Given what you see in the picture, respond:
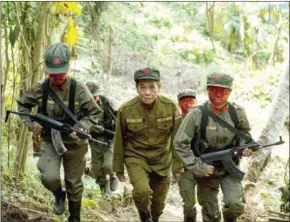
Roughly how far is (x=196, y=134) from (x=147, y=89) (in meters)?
0.70

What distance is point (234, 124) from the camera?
573cm

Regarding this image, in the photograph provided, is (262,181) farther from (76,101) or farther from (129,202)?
(76,101)

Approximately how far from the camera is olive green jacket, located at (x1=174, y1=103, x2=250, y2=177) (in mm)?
5613

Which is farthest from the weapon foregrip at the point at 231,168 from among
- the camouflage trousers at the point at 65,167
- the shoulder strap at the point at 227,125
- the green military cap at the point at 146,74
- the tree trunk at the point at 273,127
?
the tree trunk at the point at 273,127

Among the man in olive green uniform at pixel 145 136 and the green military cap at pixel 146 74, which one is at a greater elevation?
the green military cap at pixel 146 74

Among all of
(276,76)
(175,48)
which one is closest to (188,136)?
(276,76)

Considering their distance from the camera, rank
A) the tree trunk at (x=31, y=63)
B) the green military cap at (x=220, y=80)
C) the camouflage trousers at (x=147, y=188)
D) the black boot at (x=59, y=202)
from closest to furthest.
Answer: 1. the green military cap at (x=220, y=80)
2. the camouflage trousers at (x=147, y=188)
3. the black boot at (x=59, y=202)
4. the tree trunk at (x=31, y=63)

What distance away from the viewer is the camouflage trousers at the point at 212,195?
18.9 feet

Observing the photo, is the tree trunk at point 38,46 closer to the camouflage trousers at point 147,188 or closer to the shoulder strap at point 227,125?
the camouflage trousers at point 147,188

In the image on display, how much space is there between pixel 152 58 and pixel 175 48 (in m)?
1.97

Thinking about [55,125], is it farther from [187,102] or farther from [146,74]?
[187,102]

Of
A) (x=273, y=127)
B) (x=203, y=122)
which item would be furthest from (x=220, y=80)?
(x=273, y=127)

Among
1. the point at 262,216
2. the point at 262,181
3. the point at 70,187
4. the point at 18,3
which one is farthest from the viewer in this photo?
the point at 262,181

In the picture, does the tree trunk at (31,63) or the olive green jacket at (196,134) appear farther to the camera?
the tree trunk at (31,63)
